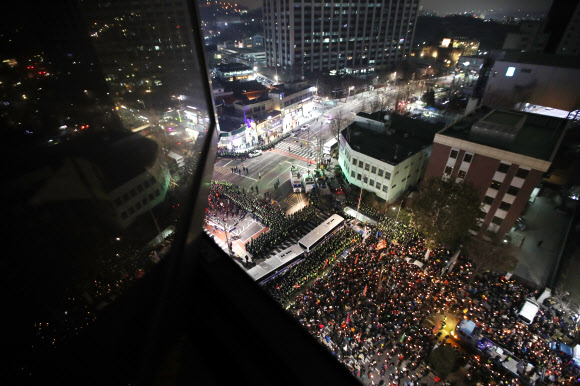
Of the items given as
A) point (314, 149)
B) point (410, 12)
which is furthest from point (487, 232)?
point (410, 12)

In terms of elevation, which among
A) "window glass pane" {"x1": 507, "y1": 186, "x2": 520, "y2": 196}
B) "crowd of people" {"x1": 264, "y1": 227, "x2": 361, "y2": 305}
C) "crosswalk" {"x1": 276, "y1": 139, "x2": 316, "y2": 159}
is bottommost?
"crosswalk" {"x1": 276, "y1": 139, "x2": 316, "y2": 159}

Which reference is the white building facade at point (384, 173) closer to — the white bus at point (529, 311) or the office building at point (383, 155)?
the office building at point (383, 155)

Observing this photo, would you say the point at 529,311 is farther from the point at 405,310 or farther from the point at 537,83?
the point at 537,83

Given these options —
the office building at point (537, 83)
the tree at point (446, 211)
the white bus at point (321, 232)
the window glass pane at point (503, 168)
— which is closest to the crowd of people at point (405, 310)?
the white bus at point (321, 232)

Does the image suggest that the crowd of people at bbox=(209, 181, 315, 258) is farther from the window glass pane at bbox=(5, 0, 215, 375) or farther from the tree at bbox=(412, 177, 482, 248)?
the window glass pane at bbox=(5, 0, 215, 375)

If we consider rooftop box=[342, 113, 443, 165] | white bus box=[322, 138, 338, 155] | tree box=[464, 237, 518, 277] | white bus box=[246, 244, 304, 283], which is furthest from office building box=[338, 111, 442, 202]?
white bus box=[246, 244, 304, 283]

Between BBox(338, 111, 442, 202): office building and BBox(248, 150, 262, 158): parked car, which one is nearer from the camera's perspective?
BBox(338, 111, 442, 202): office building
